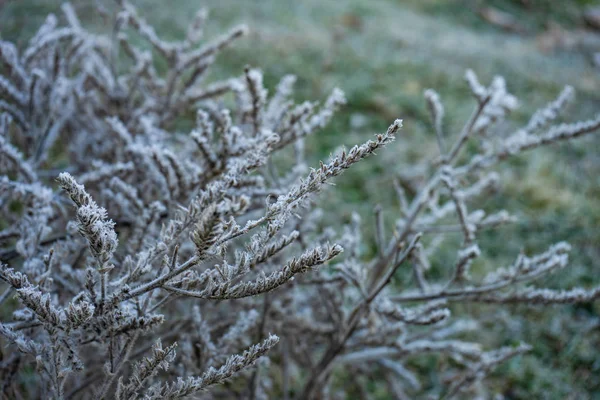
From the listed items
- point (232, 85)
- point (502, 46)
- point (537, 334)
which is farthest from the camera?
point (502, 46)

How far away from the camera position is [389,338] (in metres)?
1.64

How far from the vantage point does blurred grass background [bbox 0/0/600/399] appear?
9.03ft

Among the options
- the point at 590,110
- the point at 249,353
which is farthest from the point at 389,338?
the point at 590,110

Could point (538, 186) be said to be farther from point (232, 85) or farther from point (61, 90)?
point (61, 90)

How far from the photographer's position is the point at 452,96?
5887 millimetres

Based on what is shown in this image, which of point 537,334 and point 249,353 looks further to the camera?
point 537,334

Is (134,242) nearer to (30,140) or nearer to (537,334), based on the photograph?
(30,140)

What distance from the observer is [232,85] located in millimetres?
1560

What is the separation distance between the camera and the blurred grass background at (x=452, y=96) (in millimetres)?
2752

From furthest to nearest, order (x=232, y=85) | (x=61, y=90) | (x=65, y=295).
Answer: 1. (x=61, y=90)
2. (x=232, y=85)
3. (x=65, y=295)

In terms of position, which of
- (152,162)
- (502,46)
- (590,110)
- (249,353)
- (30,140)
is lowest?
(590,110)

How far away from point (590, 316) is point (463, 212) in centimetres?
210

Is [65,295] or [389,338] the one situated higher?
[65,295]

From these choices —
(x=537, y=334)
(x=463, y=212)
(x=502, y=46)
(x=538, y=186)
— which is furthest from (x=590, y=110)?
(x=463, y=212)
